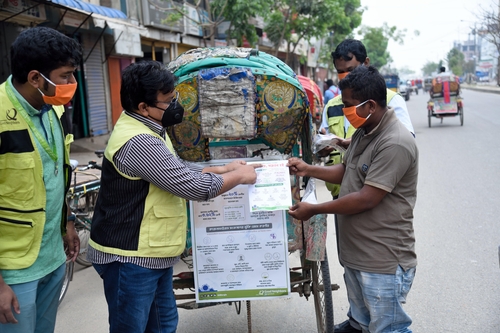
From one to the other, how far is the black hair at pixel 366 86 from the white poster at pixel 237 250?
805 millimetres

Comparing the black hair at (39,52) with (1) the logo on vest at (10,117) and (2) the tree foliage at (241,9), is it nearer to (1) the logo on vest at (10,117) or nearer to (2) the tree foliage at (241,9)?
(1) the logo on vest at (10,117)

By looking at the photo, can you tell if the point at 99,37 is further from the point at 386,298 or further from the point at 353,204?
the point at 386,298

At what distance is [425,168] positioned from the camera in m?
8.87

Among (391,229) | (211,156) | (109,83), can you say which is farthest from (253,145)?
(109,83)

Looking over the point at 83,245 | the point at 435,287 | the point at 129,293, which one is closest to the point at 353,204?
the point at 129,293

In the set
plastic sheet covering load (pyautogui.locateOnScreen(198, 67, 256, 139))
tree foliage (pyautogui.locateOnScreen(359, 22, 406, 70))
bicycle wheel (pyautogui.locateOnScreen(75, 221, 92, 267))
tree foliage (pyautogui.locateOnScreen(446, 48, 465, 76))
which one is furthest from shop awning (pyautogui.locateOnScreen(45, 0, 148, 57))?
tree foliage (pyautogui.locateOnScreen(446, 48, 465, 76))

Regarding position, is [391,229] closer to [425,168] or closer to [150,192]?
[150,192]

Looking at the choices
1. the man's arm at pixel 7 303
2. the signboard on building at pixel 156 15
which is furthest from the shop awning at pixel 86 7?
the man's arm at pixel 7 303

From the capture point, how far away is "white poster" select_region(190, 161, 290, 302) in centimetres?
272

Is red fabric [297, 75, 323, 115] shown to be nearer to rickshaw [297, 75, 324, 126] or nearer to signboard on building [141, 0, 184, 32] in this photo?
rickshaw [297, 75, 324, 126]

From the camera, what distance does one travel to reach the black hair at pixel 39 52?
6.38 feet

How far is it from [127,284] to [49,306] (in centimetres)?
42

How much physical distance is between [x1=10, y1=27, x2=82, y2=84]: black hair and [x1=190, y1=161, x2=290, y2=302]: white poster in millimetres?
1086

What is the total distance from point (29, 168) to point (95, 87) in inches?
428
